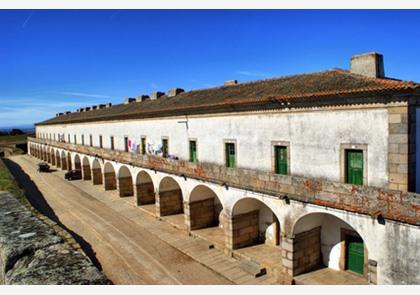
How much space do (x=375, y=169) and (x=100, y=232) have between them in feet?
56.9

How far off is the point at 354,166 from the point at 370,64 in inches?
198

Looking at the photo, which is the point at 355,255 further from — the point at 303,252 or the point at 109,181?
the point at 109,181

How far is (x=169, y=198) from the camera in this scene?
83.9 feet

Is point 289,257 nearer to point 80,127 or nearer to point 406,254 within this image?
point 406,254

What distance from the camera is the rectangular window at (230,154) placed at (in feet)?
67.3

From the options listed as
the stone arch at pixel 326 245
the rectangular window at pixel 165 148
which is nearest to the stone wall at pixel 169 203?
the rectangular window at pixel 165 148

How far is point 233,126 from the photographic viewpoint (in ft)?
66.2

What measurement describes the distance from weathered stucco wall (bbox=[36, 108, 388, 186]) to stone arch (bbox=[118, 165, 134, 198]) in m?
6.74

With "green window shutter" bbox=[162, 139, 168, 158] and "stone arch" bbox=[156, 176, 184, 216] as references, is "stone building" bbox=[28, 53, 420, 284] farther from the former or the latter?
"green window shutter" bbox=[162, 139, 168, 158]

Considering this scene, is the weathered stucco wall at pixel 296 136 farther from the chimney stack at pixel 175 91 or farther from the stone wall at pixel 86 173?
the stone wall at pixel 86 173

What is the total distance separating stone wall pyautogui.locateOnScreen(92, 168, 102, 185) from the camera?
1512 inches

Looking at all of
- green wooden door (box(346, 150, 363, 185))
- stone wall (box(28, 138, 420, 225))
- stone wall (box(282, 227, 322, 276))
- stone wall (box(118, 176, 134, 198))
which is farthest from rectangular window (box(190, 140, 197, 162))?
green wooden door (box(346, 150, 363, 185))

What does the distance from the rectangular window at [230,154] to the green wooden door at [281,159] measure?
343cm

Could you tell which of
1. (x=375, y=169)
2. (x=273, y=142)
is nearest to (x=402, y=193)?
(x=375, y=169)
